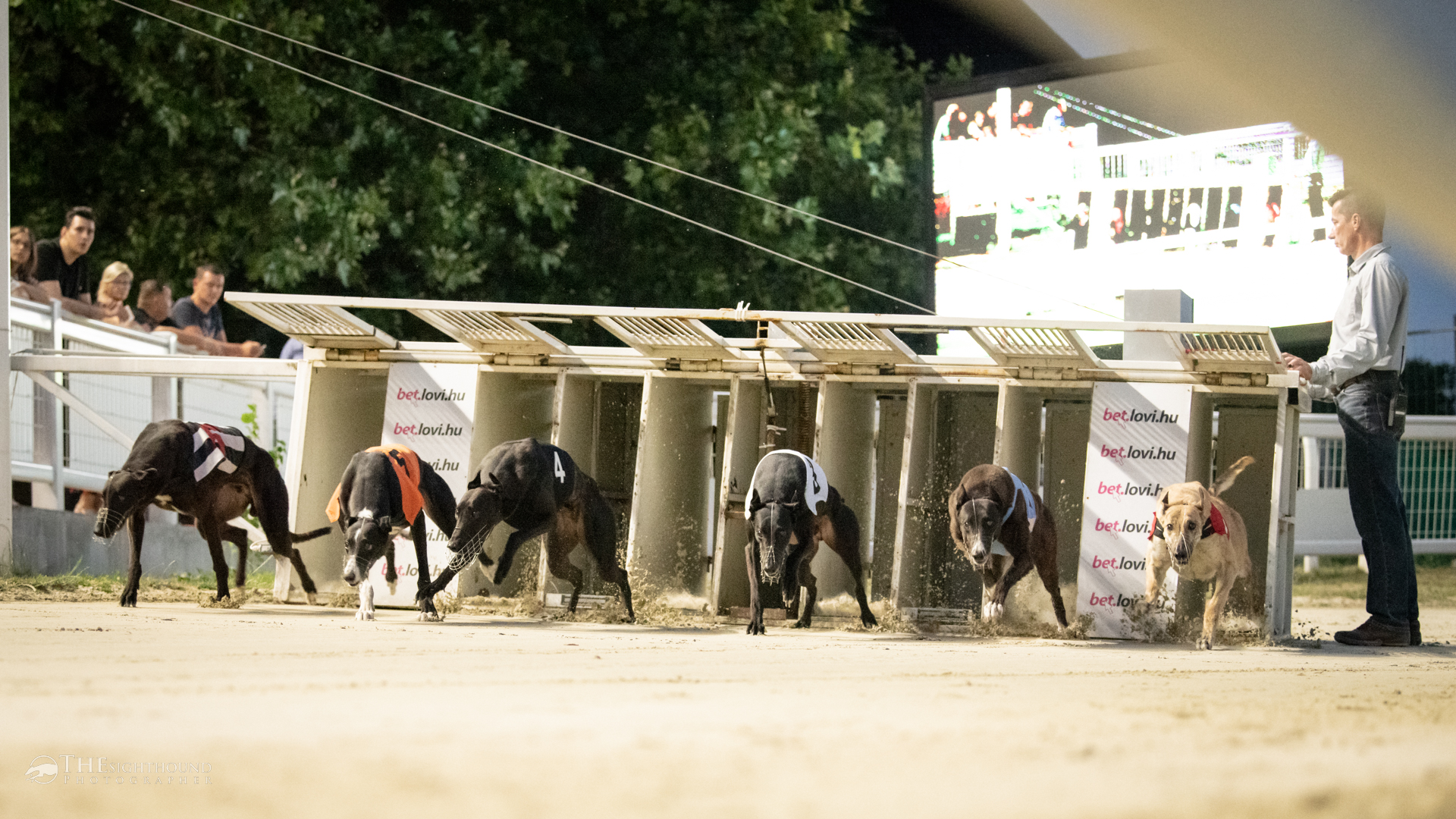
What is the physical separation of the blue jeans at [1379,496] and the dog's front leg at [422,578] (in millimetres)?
4664

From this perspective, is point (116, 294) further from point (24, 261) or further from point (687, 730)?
point (687, 730)

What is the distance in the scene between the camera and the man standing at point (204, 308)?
12000mm

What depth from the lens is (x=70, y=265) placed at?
11273 mm

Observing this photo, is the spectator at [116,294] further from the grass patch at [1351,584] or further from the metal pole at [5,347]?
the grass patch at [1351,584]

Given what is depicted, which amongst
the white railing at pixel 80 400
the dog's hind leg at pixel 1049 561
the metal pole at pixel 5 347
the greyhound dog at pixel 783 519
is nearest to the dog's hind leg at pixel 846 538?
the greyhound dog at pixel 783 519

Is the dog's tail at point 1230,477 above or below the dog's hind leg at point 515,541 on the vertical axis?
above

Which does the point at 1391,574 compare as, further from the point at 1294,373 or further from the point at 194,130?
the point at 194,130

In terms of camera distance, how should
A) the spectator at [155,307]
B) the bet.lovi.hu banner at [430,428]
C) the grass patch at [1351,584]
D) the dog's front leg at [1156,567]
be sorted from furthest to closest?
the spectator at [155,307]
the grass patch at [1351,584]
the bet.lovi.hu banner at [430,428]
the dog's front leg at [1156,567]

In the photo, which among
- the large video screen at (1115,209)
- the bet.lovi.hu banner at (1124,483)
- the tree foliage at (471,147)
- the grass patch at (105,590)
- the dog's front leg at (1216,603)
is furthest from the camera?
the tree foliage at (471,147)

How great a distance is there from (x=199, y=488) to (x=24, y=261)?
3.87m

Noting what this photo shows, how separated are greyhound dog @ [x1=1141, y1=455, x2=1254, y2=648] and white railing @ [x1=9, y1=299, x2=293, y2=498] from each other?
6.08 meters

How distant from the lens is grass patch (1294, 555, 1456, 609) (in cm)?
1186

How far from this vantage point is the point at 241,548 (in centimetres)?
910

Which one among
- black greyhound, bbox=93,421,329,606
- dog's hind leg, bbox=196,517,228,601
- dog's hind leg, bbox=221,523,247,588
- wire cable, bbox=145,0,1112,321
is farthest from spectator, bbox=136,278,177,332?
dog's hind leg, bbox=196,517,228,601
